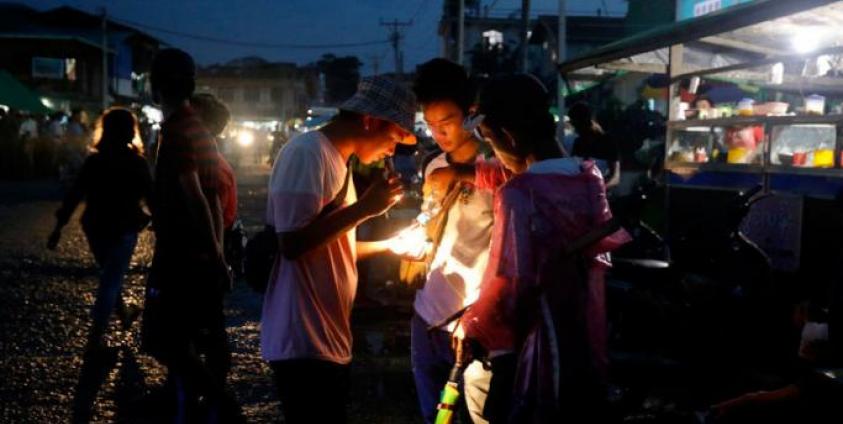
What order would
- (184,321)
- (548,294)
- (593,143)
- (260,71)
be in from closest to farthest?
(548,294) < (184,321) < (593,143) < (260,71)

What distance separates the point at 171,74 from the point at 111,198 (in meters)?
2.76

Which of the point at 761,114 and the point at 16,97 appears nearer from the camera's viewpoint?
the point at 761,114

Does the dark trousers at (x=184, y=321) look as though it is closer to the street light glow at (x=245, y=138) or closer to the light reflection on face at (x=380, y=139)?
the light reflection on face at (x=380, y=139)

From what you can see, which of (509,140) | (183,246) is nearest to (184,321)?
(183,246)

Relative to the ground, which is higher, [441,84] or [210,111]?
[441,84]

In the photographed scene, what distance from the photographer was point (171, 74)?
4398mm

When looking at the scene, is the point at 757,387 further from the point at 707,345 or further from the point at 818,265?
the point at 818,265

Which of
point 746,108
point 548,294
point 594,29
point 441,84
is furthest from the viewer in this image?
point 594,29

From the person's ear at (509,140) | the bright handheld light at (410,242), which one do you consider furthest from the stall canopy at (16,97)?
the person's ear at (509,140)

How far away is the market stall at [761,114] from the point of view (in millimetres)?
6754

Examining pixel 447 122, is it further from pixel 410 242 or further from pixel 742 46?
pixel 742 46

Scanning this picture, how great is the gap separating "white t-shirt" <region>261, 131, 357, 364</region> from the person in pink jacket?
0.65 m

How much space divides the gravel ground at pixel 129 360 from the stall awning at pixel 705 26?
133 inches

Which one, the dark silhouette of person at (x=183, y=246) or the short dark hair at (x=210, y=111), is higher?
the short dark hair at (x=210, y=111)
